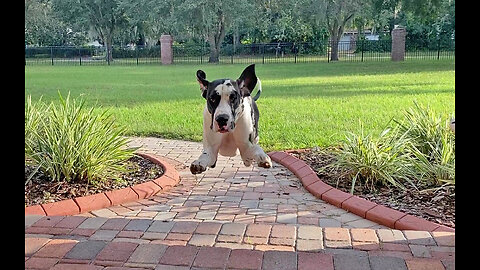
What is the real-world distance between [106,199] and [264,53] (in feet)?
87.2

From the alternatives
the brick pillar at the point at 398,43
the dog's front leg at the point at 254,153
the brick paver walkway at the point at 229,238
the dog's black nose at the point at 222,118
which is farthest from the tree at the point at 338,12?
the dog's black nose at the point at 222,118

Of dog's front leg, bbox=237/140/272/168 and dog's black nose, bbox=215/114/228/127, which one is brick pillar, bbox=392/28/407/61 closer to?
dog's front leg, bbox=237/140/272/168

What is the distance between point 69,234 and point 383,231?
2219 millimetres

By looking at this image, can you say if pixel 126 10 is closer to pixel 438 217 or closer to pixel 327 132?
pixel 327 132

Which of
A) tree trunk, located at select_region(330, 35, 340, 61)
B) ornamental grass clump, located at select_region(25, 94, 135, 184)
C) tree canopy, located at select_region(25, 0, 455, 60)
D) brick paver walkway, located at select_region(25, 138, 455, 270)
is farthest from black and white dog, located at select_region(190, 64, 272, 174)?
tree trunk, located at select_region(330, 35, 340, 61)

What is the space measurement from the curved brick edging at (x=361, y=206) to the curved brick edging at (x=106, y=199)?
1415 mm

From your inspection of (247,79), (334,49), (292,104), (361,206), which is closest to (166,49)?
(334,49)

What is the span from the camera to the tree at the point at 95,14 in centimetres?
3466

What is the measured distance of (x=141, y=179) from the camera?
5164 millimetres

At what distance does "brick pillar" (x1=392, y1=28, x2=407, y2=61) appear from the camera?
88.8 ft

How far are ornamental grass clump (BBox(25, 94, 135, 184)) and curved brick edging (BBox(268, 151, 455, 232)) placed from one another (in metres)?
1.98

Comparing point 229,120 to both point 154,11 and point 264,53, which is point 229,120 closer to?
point 264,53
